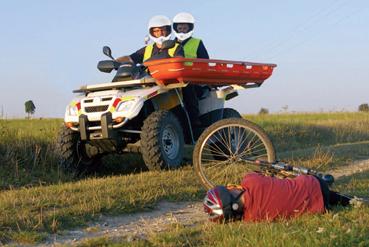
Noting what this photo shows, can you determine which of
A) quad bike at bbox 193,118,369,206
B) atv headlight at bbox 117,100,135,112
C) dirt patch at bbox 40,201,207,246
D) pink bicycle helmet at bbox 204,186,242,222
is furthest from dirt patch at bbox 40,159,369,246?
atv headlight at bbox 117,100,135,112

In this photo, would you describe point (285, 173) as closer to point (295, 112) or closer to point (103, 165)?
point (103, 165)

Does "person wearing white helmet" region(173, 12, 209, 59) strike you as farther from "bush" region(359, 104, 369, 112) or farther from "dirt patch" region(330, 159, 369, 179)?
"bush" region(359, 104, 369, 112)

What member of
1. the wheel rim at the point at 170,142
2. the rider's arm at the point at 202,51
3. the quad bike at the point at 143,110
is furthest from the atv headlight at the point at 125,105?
the rider's arm at the point at 202,51

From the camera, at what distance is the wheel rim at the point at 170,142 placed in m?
7.82

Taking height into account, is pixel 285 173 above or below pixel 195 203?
above

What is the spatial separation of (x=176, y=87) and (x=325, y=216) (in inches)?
153

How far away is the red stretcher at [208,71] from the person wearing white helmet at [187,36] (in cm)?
82

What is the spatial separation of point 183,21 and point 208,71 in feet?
5.22

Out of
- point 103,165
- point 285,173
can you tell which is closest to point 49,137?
point 103,165

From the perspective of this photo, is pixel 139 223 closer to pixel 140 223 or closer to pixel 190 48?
pixel 140 223

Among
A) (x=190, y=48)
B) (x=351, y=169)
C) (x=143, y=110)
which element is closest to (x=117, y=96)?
(x=143, y=110)

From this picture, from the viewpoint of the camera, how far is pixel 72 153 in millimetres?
8055

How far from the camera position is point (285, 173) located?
549 centimetres

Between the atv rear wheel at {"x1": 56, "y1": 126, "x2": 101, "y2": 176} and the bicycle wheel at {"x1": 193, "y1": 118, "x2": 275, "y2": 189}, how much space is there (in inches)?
97.9
